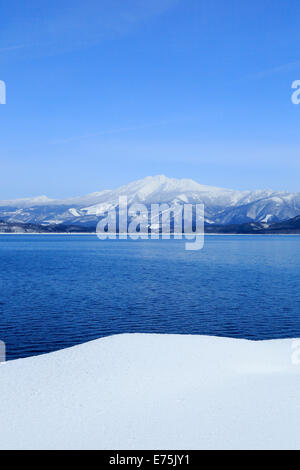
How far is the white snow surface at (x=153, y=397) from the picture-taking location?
9.66 metres

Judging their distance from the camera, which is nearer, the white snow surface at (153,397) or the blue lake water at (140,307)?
the white snow surface at (153,397)

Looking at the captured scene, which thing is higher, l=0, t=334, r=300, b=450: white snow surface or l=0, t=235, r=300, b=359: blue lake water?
l=0, t=334, r=300, b=450: white snow surface

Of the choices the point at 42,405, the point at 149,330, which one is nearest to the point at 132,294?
the point at 149,330

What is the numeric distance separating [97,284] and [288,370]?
41834 millimetres

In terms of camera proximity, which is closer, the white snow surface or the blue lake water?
the white snow surface

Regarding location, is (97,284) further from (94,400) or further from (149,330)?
(94,400)

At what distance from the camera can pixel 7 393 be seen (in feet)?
41.1

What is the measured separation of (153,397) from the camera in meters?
12.3

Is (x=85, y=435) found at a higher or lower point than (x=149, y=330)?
higher

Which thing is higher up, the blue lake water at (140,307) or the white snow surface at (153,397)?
the white snow surface at (153,397)

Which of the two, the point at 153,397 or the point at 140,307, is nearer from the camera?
the point at 153,397

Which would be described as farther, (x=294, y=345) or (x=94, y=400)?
(x=294, y=345)

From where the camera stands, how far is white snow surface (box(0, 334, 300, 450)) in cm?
966

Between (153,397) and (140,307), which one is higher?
(153,397)
